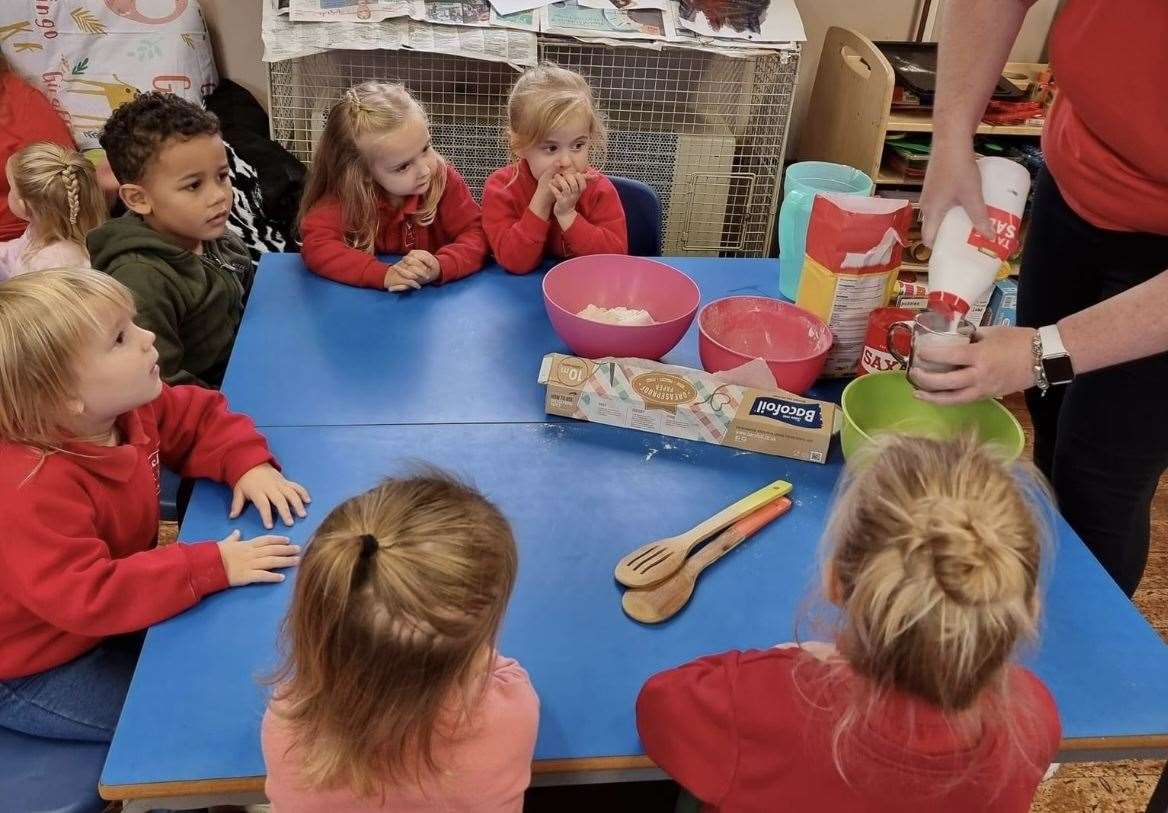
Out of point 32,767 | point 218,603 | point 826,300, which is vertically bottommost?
point 32,767

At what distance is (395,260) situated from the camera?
5.91ft

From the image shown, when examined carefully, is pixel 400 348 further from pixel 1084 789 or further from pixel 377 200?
pixel 1084 789

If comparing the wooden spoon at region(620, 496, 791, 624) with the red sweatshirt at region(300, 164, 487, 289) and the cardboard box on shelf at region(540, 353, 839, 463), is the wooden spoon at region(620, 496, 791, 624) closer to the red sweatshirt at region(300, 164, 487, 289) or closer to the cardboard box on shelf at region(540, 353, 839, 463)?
the cardboard box on shelf at region(540, 353, 839, 463)

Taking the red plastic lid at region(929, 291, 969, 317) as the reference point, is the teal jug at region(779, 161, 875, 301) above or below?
below

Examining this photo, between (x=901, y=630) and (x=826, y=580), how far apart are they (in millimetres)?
129

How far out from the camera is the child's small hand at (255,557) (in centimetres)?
104

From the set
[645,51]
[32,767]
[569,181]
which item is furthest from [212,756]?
[645,51]

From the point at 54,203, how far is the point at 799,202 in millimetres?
1409

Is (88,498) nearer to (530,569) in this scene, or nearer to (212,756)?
(212,756)

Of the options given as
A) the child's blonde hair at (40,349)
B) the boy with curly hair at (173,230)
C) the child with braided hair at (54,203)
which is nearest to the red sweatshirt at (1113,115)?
the child's blonde hair at (40,349)

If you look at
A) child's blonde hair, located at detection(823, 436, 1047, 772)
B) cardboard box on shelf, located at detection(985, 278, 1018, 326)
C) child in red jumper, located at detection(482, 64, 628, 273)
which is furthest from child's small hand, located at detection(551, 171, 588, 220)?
cardboard box on shelf, located at detection(985, 278, 1018, 326)

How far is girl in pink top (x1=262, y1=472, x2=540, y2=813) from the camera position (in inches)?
29.8

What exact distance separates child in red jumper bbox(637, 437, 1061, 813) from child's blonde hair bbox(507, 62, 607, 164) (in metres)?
1.13

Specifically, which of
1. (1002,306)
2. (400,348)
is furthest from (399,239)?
(1002,306)
